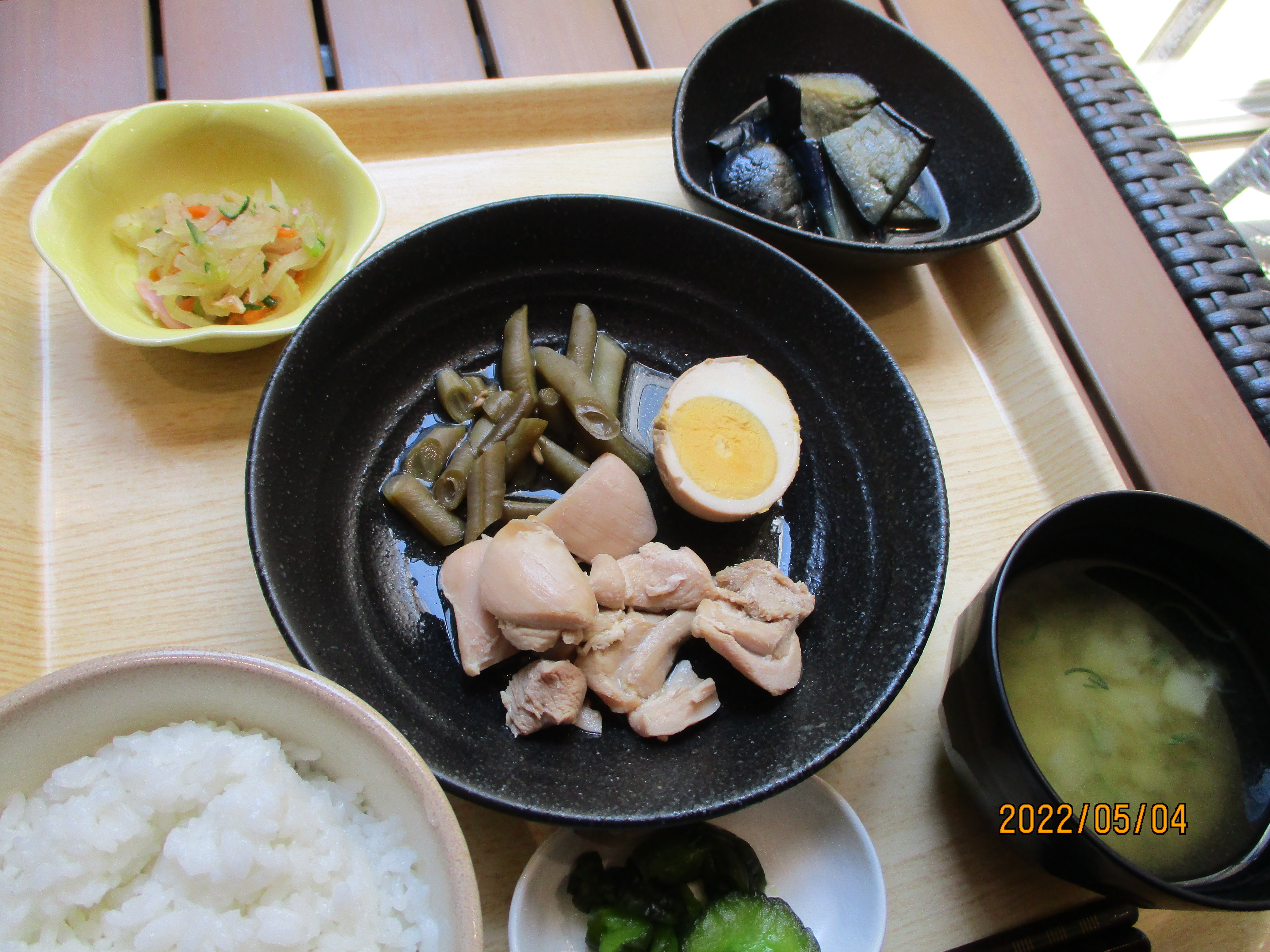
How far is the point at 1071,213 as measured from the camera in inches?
92.7

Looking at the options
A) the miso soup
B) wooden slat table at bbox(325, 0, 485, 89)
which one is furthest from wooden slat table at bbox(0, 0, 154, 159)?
the miso soup

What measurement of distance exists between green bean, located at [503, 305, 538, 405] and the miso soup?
3.56ft

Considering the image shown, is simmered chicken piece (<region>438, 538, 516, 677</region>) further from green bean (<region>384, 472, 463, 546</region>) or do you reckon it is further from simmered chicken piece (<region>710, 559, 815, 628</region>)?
simmered chicken piece (<region>710, 559, 815, 628</region>)

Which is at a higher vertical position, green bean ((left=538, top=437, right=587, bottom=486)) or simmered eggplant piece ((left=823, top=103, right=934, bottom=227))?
simmered eggplant piece ((left=823, top=103, right=934, bottom=227))

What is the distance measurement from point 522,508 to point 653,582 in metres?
0.33

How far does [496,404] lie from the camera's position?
1749mm

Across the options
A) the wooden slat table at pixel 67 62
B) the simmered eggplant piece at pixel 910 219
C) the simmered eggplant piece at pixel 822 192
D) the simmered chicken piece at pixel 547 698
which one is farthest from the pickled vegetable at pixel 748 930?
the wooden slat table at pixel 67 62

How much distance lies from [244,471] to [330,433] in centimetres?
19

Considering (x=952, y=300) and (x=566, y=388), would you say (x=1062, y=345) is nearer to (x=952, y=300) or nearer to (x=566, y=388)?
(x=952, y=300)

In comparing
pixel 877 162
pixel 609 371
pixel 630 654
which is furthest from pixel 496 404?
pixel 877 162

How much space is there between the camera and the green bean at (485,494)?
5.37 feet

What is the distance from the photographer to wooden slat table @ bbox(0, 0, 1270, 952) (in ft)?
6.07

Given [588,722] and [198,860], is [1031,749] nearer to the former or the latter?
[588,722]

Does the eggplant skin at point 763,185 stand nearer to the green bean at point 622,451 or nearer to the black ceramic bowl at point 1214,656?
the green bean at point 622,451
